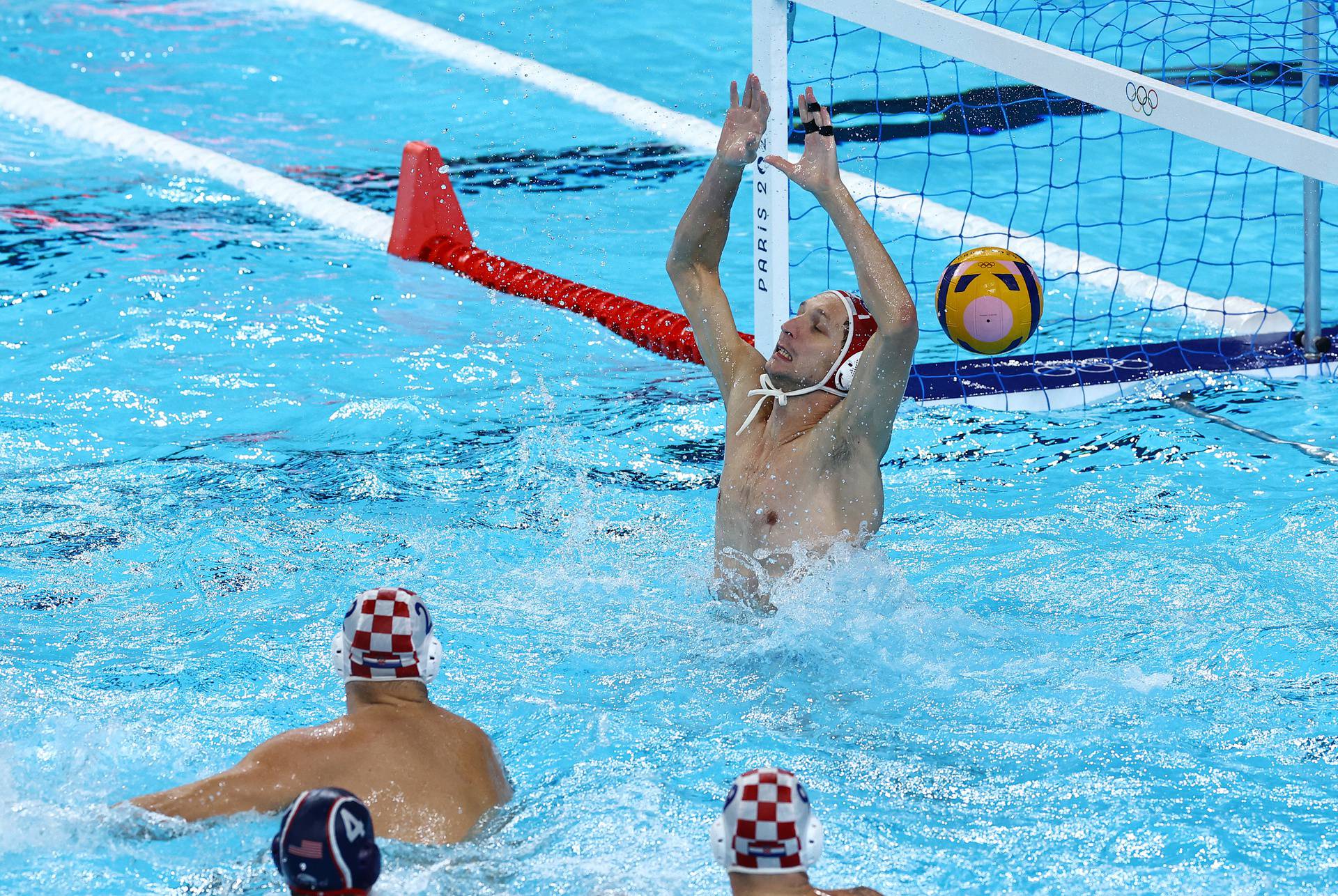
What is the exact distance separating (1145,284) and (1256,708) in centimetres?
376

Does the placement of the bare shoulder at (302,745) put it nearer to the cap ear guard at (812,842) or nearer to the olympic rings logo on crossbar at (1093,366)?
the cap ear guard at (812,842)

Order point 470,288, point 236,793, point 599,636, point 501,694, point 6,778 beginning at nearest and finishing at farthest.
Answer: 1. point 236,793
2. point 6,778
3. point 501,694
4. point 599,636
5. point 470,288

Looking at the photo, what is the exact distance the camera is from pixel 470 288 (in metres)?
7.26

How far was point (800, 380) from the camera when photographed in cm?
383

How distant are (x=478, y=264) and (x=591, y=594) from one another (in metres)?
3.34

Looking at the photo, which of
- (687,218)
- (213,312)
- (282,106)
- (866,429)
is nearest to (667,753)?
(866,429)

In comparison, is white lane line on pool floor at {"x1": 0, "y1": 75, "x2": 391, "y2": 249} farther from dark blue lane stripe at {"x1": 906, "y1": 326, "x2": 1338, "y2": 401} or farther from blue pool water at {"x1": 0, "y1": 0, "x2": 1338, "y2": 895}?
dark blue lane stripe at {"x1": 906, "y1": 326, "x2": 1338, "y2": 401}

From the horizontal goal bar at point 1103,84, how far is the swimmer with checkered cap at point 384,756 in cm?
218

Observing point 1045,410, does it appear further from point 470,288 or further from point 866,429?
point 470,288

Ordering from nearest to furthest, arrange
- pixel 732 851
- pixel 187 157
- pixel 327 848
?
pixel 327 848 → pixel 732 851 → pixel 187 157

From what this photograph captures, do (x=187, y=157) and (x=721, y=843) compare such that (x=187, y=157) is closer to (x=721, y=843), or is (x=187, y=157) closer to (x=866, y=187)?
(x=866, y=187)

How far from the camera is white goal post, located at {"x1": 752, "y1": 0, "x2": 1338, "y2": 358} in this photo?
3625 mm

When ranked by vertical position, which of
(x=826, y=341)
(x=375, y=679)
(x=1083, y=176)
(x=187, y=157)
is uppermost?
(x=187, y=157)

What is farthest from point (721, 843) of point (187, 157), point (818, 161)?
point (187, 157)
